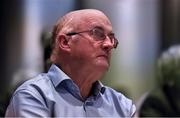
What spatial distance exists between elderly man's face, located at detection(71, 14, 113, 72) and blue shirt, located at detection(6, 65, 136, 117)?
85 millimetres

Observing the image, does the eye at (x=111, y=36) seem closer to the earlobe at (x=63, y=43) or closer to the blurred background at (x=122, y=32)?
the earlobe at (x=63, y=43)

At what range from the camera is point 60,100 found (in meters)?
1.53

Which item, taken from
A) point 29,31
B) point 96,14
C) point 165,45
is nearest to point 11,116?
point 96,14

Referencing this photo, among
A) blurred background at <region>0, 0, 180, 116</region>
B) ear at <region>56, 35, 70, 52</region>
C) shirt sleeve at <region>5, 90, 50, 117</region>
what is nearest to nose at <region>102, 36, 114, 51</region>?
ear at <region>56, 35, 70, 52</region>

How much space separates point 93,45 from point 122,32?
3.24 metres

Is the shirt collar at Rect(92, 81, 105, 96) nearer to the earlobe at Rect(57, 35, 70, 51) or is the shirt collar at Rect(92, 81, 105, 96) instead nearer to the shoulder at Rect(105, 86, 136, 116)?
the shoulder at Rect(105, 86, 136, 116)

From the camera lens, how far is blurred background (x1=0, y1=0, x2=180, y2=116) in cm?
480

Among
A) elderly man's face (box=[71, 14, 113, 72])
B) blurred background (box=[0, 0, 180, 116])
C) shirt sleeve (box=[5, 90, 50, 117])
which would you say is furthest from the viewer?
blurred background (box=[0, 0, 180, 116])

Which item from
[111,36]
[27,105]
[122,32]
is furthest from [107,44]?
[122,32]

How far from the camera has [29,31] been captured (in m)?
4.77

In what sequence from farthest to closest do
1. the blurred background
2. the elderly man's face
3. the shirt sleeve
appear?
the blurred background < the elderly man's face < the shirt sleeve

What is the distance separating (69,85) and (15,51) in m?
3.47

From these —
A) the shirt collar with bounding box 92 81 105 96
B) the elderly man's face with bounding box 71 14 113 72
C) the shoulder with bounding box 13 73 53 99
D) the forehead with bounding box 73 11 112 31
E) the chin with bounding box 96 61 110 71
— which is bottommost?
the shirt collar with bounding box 92 81 105 96

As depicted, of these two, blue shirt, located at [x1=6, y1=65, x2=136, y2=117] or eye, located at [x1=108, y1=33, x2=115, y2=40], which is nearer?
blue shirt, located at [x1=6, y1=65, x2=136, y2=117]
